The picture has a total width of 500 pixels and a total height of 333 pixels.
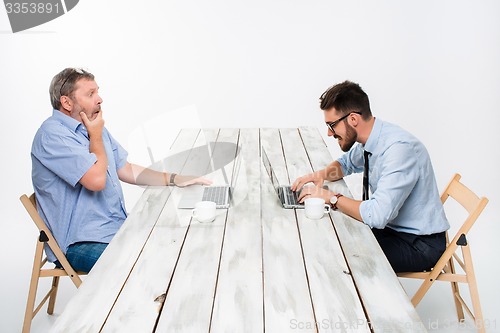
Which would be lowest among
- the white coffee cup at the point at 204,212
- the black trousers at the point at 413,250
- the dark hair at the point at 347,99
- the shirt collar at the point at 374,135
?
the black trousers at the point at 413,250

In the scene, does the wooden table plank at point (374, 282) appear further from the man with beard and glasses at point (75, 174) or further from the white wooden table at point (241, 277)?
the man with beard and glasses at point (75, 174)

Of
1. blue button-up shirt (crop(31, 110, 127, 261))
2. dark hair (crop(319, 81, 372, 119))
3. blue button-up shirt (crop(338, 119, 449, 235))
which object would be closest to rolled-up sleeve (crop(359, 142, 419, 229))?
blue button-up shirt (crop(338, 119, 449, 235))

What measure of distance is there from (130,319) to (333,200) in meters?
1.10

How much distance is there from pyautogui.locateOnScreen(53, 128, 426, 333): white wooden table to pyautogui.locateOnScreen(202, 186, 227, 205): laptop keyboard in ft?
0.20

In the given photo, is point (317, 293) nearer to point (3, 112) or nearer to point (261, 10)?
point (261, 10)

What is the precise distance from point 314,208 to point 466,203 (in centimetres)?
73

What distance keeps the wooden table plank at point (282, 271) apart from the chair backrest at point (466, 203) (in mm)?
694

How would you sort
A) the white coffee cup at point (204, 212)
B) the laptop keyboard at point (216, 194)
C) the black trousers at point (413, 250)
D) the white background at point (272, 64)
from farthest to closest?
the white background at point (272, 64) → the black trousers at point (413, 250) → the laptop keyboard at point (216, 194) → the white coffee cup at point (204, 212)

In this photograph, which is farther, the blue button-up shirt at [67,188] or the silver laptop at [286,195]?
the blue button-up shirt at [67,188]

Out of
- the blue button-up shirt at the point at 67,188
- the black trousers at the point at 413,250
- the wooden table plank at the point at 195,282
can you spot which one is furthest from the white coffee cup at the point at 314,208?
the blue button-up shirt at the point at 67,188

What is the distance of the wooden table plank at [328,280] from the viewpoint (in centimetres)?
163

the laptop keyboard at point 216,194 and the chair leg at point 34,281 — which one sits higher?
the laptop keyboard at point 216,194

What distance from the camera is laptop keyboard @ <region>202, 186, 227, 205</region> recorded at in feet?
8.55

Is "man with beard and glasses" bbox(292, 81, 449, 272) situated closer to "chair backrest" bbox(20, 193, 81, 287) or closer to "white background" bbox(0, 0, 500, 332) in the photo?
"chair backrest" bbox(20, 193, 81, 287)
